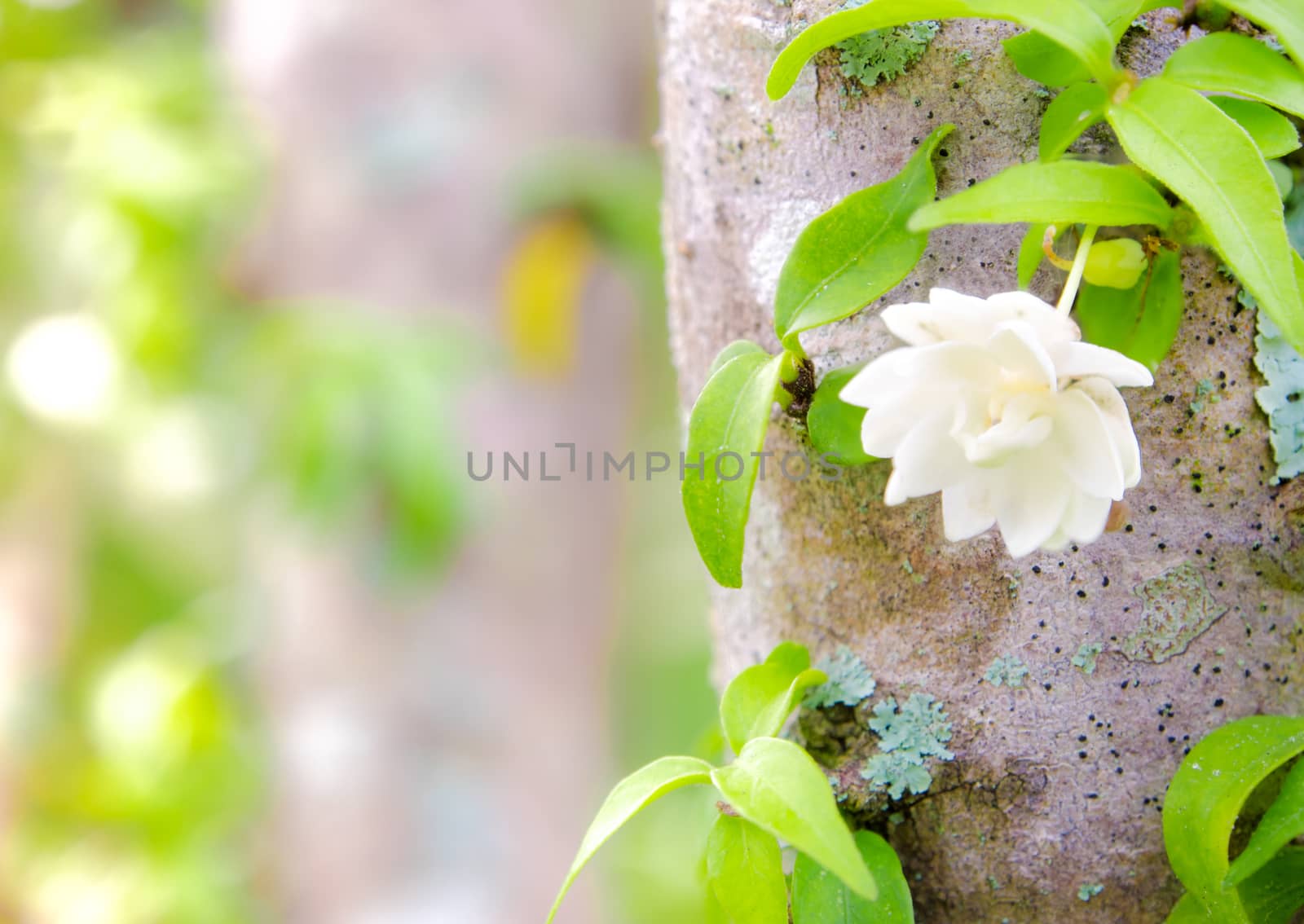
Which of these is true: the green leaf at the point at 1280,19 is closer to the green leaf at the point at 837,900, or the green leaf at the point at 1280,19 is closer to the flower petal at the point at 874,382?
the flower petal at the point at 874,382

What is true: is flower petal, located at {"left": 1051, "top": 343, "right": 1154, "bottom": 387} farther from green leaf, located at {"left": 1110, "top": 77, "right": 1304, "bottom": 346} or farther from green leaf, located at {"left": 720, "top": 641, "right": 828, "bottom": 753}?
green leaf, located at {"left": 720, "top": 641, "right": 828, "bottom": 753}

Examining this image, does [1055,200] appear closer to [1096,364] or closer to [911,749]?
[1096,364]

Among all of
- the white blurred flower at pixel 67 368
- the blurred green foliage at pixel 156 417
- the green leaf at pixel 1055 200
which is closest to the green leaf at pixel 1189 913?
the green leaf at pixel 1055 200

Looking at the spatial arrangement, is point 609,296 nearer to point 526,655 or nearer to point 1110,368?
point 526,655

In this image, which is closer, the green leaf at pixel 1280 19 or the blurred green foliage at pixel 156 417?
the green leaf at pixel 1280 19

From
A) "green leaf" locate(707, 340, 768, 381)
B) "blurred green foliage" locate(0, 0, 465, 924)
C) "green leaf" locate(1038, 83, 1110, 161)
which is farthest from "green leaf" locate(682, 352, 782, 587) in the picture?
"blurred green foliage" locate(0, 0, 465, 924)

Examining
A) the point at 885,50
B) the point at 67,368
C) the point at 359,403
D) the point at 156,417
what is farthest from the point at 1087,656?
the point at 156,417

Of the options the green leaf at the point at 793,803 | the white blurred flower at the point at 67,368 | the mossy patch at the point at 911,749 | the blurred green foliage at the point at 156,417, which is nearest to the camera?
the green leaf at the point at 793,803
